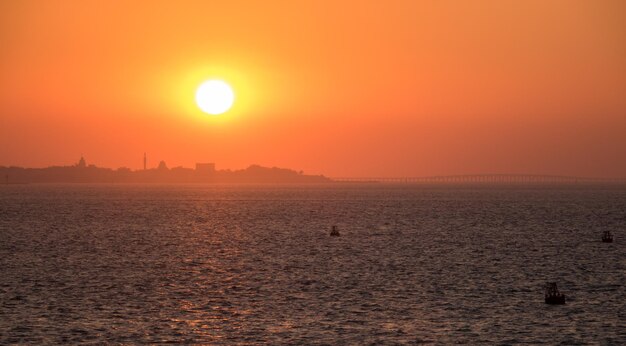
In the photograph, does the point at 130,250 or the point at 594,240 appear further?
the point at 594,240

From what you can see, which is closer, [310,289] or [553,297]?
[553,297]

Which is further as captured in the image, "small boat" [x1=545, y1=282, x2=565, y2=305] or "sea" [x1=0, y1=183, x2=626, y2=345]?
"small boat" [x1=545, y1=282, x2=565, y2=305]

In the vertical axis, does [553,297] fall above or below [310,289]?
above

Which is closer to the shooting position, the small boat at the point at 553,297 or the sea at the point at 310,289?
the sea at the point at 310,289

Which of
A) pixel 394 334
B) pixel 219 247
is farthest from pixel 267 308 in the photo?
pixel 219 247

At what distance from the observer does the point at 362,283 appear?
196ft

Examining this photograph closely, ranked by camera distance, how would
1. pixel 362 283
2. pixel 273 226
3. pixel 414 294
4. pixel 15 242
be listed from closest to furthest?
pixel 414 294 → pixel 362 283 → pixel 15 242 → pixel 273 226

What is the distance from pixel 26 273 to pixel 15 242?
36049mm

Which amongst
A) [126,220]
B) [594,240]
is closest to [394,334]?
[594,240]

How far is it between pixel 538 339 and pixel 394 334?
265 inches

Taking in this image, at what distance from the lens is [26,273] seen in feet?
215

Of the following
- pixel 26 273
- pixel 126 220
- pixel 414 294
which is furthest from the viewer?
pixel 126 220

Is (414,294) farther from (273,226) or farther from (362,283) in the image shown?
(273,226)

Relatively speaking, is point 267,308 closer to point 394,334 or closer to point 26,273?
point 394,334
